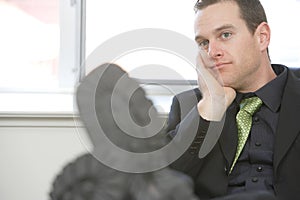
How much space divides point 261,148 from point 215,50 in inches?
12.3

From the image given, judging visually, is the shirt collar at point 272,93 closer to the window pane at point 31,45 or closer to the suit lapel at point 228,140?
the suit lapel at point 228,140

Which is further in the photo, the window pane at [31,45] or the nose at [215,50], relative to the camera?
the window pane at [31,45]

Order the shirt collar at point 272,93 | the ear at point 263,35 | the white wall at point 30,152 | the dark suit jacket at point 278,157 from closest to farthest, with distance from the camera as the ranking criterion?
the dark suit jacket at point 278,157, the shirt collar at point 272,93, the ear at point 263,35, the white wall at point 30,152

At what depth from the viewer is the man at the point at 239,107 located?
3.96 feet

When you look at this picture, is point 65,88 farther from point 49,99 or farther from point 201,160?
point 201,160

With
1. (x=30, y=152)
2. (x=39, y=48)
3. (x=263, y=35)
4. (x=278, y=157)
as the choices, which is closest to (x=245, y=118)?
(x=278, y=157)

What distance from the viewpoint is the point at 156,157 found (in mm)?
264

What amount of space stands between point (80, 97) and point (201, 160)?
38.2 inches

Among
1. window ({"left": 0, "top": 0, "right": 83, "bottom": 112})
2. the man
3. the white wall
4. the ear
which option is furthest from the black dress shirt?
window ({"left": 0, "top": 0, "right": 83, "bottom": 112})

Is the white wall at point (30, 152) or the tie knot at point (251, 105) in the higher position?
the tie knot at point (251, 105)

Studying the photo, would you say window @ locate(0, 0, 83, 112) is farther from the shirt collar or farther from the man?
the shirt collar

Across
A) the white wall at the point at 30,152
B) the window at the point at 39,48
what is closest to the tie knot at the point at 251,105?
the white wall at the point at 30,152

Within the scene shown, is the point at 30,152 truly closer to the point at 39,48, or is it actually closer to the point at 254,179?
the point at 39,48

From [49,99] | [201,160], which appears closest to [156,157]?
[201,160]
